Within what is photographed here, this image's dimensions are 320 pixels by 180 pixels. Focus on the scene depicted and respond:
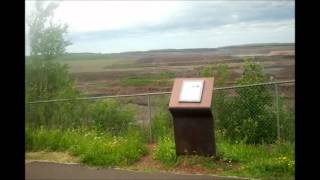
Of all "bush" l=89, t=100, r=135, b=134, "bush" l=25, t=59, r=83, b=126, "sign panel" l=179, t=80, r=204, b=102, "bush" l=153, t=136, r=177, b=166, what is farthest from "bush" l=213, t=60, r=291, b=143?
"bush" l=25, t=59, r=83, b=126

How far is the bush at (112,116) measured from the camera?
22.3 feet

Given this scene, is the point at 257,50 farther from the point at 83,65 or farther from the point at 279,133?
the point at 83,65

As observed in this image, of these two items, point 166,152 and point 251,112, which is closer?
point 166,152

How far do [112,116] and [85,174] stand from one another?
1740mm

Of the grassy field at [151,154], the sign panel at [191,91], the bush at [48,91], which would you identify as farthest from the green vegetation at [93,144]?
the sign panel at [191,91]

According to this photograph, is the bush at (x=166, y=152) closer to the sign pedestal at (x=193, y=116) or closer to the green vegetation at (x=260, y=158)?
the sign pedestal at (x=193, y=116)

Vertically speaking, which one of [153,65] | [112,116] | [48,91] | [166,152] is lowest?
[166,152]

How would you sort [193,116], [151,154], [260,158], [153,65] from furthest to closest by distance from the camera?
A: [153,65], [151,154], [260,158], [193,116]

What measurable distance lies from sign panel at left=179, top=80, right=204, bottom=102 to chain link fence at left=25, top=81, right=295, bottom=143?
0.89 meters

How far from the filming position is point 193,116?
18.0 feet

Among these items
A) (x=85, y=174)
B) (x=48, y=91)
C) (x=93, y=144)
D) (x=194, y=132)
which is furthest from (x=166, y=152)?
(x=48, y=91)

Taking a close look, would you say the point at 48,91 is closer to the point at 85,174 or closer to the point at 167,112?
the point at 167,112

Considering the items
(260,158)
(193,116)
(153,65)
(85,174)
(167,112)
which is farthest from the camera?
(167,112)
